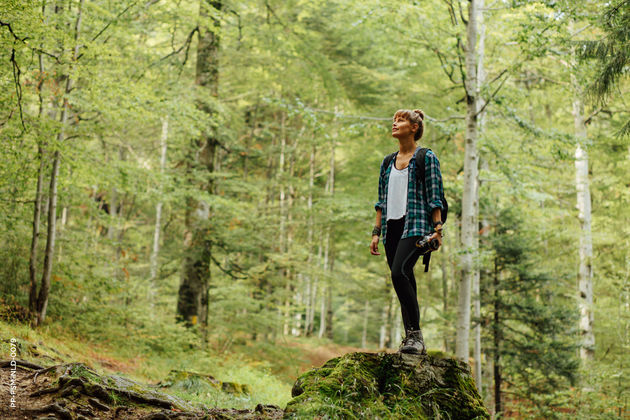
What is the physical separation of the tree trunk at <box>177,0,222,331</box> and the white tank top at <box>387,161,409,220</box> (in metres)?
7.25

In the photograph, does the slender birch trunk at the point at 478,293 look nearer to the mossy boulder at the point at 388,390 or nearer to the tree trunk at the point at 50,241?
the mossy boulder at the point at 388,390

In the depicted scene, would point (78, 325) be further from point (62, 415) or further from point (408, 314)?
point (408, 314)

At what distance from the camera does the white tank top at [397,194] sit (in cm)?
402

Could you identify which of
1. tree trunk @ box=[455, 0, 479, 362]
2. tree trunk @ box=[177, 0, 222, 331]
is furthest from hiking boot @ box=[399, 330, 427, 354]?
tree trunk @ box=[177, 0, 222, 331]

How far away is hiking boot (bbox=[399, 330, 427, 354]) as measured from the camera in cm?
387

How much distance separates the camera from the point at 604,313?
11.6m

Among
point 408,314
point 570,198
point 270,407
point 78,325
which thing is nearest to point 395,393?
point 408,314

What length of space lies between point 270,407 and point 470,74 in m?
6.52

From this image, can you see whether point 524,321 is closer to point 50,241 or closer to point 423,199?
point 423,199

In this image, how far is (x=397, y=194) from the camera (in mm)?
4066

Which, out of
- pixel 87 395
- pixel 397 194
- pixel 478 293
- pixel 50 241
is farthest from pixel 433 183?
pixel 478 293

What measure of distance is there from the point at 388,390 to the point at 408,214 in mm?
1467

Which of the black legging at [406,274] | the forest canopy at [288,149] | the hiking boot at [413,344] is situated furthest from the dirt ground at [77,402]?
the forest canopy at [288,149]

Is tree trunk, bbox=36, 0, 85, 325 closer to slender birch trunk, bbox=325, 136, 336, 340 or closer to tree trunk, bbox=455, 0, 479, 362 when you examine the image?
tree trunk, bbox=455, 0, 479, 362
